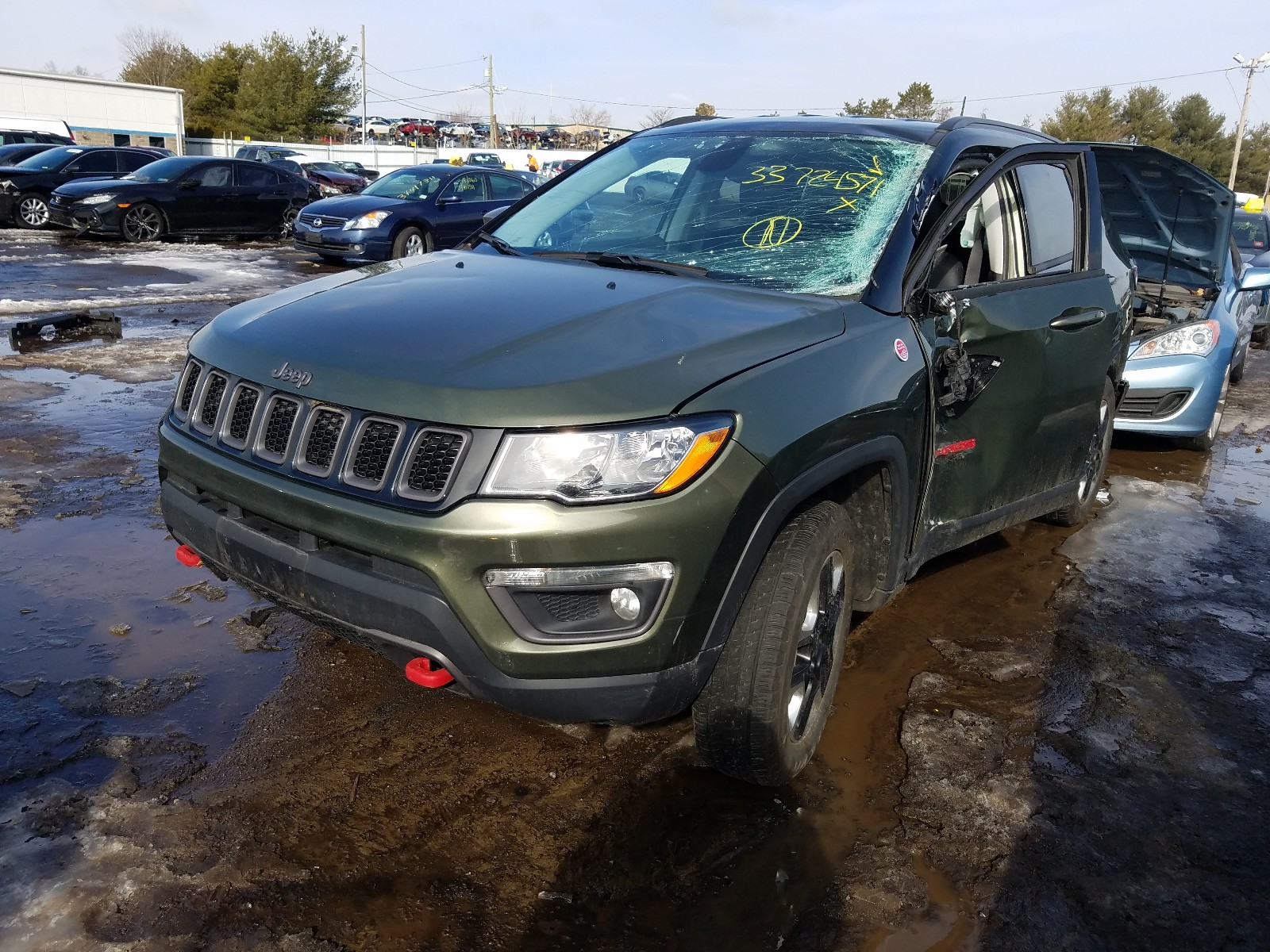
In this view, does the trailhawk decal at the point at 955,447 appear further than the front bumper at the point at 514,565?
Yes

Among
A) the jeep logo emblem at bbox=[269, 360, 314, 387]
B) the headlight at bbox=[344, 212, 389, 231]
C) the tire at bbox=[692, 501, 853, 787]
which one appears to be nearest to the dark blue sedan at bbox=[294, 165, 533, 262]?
the headlight at bbox=[344, 212, 389, 231]

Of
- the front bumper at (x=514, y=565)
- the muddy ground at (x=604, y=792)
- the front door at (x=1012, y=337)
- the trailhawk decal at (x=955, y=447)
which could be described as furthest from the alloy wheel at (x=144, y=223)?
the trailhawk decal at (x=955, y=447)

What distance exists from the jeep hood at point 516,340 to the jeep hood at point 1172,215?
5.05m

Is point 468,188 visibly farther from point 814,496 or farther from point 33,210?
point 814,496

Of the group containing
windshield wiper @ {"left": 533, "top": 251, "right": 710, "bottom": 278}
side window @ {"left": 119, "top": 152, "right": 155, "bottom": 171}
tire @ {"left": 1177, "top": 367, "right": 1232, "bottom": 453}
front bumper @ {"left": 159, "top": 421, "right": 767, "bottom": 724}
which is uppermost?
side window @ {"left": 119, "top": 152, "right": 155, "bottom": 171}

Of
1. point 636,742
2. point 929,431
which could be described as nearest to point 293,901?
Answer: point 636,742

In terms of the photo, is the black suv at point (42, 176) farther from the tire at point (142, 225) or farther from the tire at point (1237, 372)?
the tire at point (1237, 372)

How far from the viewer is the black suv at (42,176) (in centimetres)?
1827

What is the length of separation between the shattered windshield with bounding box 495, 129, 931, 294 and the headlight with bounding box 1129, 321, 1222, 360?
4185mm

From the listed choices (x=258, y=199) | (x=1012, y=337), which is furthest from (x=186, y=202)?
(x=1012, y=337)

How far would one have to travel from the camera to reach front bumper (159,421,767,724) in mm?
2230

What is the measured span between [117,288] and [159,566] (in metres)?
9.11

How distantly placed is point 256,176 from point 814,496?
1774cm

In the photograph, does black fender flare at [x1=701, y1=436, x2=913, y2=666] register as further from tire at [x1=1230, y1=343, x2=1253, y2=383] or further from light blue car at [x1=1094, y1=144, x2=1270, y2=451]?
tire at [x1=1230, y1=343, x2=1253, y2=383]
